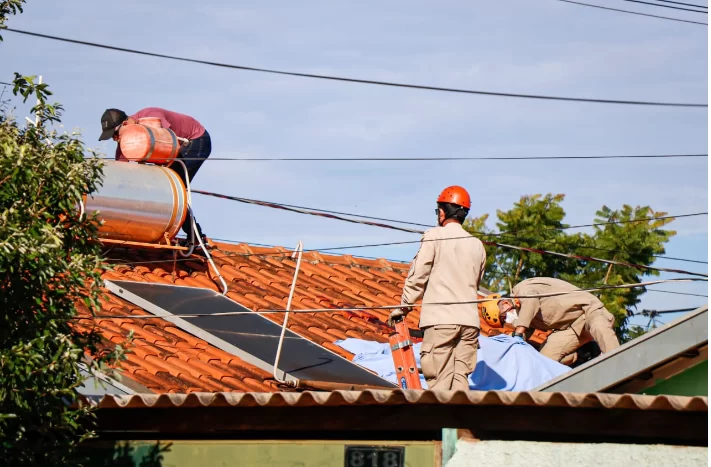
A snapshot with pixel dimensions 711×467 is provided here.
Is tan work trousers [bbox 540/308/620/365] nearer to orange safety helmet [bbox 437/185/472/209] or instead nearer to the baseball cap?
orange safety helmet [bbox 437/185/472/209]

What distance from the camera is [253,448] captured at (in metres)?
7.36

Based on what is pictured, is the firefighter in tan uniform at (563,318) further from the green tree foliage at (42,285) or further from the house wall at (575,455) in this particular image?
the green tree foliage at (42,285)

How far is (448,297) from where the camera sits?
8.86 m

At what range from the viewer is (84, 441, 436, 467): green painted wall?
702cm

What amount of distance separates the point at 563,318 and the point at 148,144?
16.2 feet

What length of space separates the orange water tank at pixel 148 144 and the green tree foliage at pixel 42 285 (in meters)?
5.03

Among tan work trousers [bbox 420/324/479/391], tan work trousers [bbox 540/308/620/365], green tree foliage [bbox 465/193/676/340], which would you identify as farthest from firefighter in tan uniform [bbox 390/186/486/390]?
green tree foliage [bbox 465/193/676/340]

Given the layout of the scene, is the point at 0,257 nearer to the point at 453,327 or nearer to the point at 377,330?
Answer: the point at 453,327

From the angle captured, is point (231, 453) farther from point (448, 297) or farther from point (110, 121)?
point (110, 121)

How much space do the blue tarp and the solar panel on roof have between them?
419mm

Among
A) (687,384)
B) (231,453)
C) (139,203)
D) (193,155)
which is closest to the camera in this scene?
(231,453)

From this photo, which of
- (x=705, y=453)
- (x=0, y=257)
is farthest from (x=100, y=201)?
(x=705, y=453)

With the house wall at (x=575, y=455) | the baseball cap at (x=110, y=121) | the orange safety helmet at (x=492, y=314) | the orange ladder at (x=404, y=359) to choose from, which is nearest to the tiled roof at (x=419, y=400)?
the house wall at (x=575, y=455)

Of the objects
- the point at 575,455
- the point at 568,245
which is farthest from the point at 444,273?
the point at 568,245
